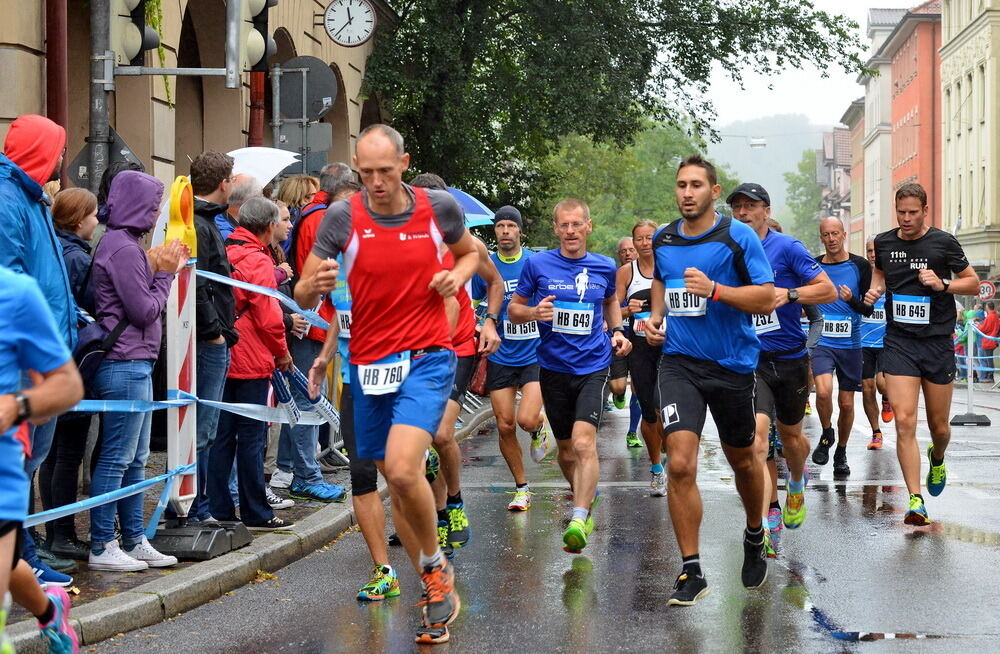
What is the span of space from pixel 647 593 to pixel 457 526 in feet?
6.16

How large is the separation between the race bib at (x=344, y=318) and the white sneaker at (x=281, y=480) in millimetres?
3944

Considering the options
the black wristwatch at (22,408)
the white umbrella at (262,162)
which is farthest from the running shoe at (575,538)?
the black wristwatch at (22,408)

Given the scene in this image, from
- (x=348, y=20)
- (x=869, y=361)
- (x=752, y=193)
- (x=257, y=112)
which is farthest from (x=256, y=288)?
(x=348, y=20)

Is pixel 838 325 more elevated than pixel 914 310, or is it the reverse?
pixel 914 310

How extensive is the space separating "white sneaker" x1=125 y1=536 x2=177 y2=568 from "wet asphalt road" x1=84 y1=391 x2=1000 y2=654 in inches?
15.8

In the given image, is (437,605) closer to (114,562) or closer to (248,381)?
(114,562)

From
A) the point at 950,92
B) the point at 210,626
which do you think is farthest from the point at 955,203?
the point at 210,626

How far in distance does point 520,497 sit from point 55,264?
4.65 m

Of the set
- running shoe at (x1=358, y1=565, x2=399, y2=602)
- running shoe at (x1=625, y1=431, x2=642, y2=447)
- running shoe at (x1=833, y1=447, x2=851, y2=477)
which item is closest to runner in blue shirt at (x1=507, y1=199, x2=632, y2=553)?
running shoe at (x1=358, y1=565, x2=399, y2=602)

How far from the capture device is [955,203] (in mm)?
64688

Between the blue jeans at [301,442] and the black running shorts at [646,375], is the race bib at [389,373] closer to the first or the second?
the blue jeans at [301,442]

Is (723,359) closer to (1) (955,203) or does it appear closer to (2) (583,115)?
(2) (583,115)

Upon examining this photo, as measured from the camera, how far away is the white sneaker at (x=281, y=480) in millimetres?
10742

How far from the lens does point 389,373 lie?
20.9ft
